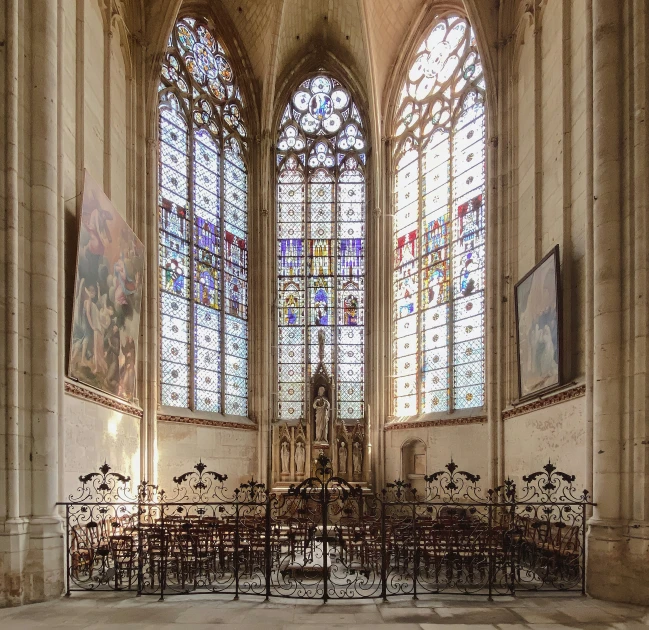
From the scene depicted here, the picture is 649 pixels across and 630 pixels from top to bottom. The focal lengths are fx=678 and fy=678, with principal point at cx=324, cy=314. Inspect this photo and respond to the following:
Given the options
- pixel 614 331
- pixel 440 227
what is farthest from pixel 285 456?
pixel 614 331

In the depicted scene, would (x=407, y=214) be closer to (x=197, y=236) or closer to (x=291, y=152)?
(x=291, y=152)

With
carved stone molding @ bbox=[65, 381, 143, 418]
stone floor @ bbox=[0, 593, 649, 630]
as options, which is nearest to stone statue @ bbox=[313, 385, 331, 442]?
carved stone molding @ bbox=[65, 381, 143, 418]

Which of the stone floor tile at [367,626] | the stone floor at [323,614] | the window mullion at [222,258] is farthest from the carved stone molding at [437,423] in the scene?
the stone floor tile at [367,626]

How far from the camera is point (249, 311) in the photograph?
1953cm

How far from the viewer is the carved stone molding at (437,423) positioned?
51.3ft

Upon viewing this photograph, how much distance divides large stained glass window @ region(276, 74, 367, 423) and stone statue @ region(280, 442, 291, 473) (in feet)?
3.67

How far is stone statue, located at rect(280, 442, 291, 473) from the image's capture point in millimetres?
18172

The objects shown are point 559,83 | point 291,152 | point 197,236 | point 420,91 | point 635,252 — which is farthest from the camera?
point 291,152

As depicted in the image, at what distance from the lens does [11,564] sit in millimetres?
8398

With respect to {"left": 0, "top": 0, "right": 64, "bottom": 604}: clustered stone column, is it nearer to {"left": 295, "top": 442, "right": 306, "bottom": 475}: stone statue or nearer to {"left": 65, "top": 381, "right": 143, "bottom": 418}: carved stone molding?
{"left": 65, "top": 381, "right": 143, "bottom": 418}: carved stone molding

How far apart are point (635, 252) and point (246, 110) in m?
14.0

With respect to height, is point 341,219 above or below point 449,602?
above

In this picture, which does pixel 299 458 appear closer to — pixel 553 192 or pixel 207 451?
pixel 207 451

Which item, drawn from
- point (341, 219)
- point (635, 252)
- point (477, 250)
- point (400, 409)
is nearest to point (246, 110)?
point (341, 219)
